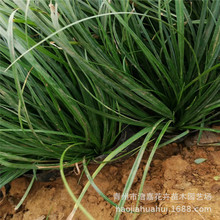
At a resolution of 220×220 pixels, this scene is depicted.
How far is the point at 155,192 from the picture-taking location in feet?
2.73

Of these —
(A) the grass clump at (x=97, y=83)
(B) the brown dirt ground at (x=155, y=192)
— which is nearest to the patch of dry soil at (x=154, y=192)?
(B) the brown dirt ground at (x=155, y=192)

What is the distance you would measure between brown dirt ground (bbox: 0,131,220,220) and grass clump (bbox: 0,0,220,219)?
3.9 inches

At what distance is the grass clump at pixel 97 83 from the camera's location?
0.74m

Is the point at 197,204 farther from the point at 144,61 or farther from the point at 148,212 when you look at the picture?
the point at 144,61

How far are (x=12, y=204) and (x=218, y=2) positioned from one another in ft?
3.25

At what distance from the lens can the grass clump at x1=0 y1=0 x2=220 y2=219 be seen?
74 centimetres

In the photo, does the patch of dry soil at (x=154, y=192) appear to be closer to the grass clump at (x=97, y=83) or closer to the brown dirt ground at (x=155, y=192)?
the brown dirt ground at (x=155, y=192)

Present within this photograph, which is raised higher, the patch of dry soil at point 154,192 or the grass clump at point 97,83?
the grass clump at point 97,83

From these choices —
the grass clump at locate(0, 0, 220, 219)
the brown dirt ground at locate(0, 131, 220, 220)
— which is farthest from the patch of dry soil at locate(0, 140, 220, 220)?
the grass clump at locate(0, 0, 220, 219)

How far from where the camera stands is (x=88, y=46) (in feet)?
2.41

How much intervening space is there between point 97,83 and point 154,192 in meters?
0.39

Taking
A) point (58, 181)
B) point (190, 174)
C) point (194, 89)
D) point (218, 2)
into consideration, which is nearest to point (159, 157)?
point (190, 174)

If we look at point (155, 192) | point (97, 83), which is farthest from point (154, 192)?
point (97, 83)

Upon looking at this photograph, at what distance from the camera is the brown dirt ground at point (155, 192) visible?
0.77 metres
